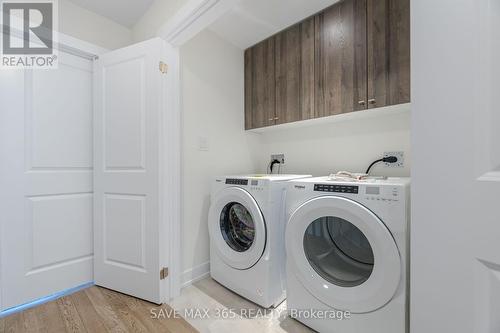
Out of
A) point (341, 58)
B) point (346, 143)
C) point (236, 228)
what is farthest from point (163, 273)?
point (341, 58)

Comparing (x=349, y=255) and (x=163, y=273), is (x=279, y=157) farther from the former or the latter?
(x=163, y=273)

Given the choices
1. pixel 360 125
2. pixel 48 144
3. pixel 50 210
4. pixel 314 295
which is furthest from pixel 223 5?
pixel 50 210

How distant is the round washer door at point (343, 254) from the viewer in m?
0.99

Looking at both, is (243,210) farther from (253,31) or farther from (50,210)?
(253,31)

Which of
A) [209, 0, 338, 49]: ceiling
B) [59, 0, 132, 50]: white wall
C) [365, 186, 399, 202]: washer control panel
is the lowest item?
[365, 186, 399, 202]: washer control panel

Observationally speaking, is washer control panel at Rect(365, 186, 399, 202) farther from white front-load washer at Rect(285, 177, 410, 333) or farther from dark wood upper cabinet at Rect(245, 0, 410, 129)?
dark wood upper cabinet at Rect(245, 0, 410, 129)

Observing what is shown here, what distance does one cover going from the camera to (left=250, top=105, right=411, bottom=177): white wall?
5.34 ft

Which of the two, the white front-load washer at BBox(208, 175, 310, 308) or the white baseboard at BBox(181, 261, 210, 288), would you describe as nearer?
the white front-load washer at BBox(208, 175, 310, 308)

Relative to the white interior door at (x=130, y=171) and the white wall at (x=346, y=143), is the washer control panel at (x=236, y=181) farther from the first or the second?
the white wall at (x=346, y=143)

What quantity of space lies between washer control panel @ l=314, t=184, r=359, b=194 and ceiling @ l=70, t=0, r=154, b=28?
197 cm

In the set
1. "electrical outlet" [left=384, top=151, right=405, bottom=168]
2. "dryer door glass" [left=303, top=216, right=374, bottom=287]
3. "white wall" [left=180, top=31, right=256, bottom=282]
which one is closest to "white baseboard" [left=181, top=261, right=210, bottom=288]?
"white wall" [left=180, top=31, right=256, bottom=282]

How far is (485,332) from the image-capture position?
51 cm

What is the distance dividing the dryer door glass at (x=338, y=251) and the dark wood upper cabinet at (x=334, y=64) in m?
0.87

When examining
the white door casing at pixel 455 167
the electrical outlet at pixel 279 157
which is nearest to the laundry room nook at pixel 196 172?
the electrical outlet at pixel 279 157
